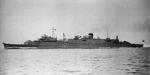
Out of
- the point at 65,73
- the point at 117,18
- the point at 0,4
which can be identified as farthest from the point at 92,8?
the point at 0,4

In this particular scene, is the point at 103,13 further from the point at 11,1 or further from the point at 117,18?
the point at 11,1

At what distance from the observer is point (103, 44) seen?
18547 millimetres

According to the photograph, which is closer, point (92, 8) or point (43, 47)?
point (92, 8)

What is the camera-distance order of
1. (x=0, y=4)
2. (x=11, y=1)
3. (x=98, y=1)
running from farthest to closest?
(x=98, y=1)
(x=11, y=1)
(x=0, y=4)

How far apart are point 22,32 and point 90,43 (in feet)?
43.7

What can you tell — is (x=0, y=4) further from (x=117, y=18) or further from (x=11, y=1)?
(x=117, y=18)

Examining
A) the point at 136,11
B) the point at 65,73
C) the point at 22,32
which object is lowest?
the point at 65,73

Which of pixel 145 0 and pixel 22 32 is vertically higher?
pixel 145 0

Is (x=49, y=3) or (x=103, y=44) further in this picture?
(x=103, y=44)

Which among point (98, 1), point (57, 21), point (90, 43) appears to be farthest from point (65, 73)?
point (90, 43)

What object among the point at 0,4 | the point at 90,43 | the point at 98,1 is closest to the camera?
the point at 0,4

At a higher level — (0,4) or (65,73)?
(0,4)

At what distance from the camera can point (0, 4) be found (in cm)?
393

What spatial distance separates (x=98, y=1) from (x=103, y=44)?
13899mm
